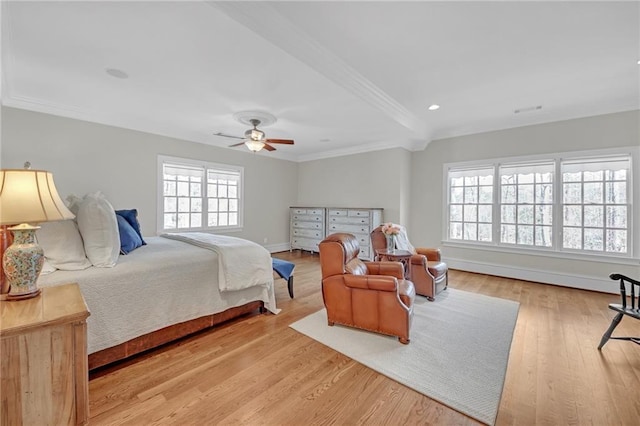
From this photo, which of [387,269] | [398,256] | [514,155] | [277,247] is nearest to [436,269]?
[398,256]

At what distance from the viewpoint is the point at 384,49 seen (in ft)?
8.56

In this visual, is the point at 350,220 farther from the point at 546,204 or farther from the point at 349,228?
the point at 546,204

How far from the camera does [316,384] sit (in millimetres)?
1914

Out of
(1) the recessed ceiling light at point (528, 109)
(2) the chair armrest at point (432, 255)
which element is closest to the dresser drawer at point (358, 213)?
(2) the chair armrest at point (432, 255)

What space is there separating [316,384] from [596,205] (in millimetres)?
4928

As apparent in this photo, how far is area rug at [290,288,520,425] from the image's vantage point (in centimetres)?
183

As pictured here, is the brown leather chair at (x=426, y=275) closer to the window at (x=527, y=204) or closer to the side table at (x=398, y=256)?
the side table at (x=398, y=256)

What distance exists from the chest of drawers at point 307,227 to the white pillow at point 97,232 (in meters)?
4.59

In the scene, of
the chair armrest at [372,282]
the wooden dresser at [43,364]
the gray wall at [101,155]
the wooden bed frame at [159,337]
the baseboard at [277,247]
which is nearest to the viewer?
the wooden dresser at [43,364]

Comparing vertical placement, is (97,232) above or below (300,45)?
below

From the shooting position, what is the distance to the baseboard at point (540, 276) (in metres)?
3.98

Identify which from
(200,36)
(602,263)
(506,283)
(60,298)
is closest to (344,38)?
(200,36)

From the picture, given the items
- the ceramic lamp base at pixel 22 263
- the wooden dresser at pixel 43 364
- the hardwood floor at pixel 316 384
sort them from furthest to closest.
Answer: the hardwood floor at pixel 316 384, the ceramic lamp base at pixel 22 263, the wooden dresser at pixel 43 364

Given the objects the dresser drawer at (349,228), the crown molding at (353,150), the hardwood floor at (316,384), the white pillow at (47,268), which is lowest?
the hardwood floor at (316,384)
